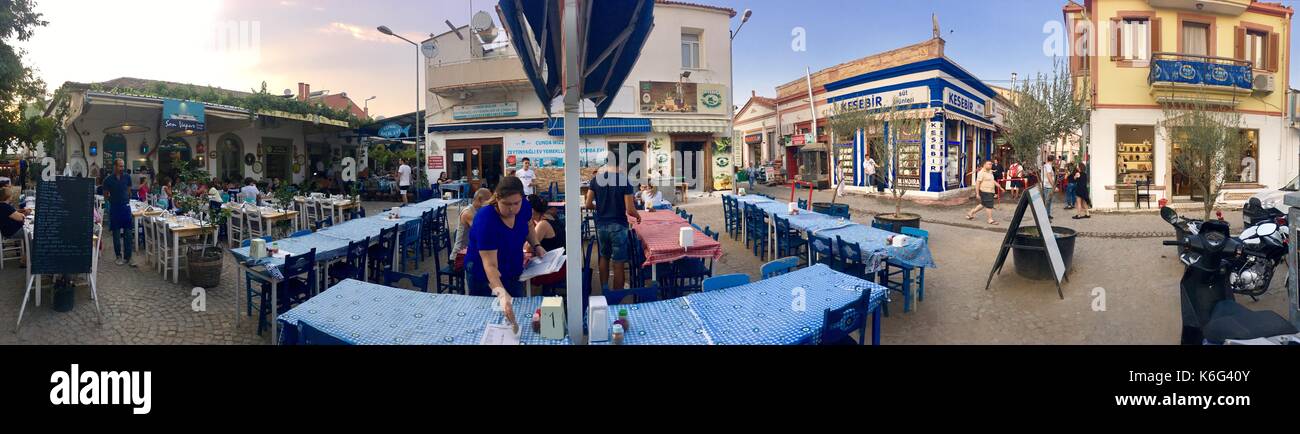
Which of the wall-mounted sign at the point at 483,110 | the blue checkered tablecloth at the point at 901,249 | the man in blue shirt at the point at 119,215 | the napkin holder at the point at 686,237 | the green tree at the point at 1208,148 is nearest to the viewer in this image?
the napkin holder at the point at 686,237

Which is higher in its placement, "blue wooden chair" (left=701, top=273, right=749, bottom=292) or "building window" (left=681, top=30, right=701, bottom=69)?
"building window" (left=681, top=30, right=701, bottom=69)

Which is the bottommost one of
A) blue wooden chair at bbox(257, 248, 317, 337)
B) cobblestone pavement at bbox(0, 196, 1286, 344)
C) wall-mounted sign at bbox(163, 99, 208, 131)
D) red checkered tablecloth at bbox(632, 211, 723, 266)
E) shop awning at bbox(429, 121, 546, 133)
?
cobblestone pavement at bbox(0, 196, 1286, 344)

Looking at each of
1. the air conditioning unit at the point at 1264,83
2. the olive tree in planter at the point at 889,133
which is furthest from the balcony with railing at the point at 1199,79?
the olive tree in planter at the point at 889,133

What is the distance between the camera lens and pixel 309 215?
12.0m

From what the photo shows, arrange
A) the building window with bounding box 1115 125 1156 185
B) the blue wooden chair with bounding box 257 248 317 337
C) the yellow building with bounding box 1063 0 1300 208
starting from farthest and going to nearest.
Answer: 1. the building window with bounding box 1115 125 1156 185
2. the yellow building with bounding box 1063 0 1300 208
3. the blue wooden chair with bounding box 257 248 317 337

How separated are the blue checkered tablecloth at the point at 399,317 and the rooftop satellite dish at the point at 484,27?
17047 millimetres

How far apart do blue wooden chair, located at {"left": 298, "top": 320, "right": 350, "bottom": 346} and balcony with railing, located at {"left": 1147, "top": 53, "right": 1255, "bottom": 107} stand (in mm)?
18795

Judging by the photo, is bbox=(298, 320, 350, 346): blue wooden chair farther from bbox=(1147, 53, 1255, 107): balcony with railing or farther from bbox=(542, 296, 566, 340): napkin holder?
bbox=(1147, 53, 1255, 107): balcony with railing

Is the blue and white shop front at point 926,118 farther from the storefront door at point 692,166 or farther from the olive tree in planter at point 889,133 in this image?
the storefront door at point 692,166

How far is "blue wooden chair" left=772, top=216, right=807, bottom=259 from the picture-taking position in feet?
25.3

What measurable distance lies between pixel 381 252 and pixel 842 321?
5542mm

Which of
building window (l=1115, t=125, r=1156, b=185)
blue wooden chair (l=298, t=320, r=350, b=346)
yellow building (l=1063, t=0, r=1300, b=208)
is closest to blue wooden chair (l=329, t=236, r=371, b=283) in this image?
blue wooden chair (l=298, t=320, r=350, b=346)

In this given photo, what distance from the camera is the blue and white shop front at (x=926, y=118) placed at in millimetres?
17875
